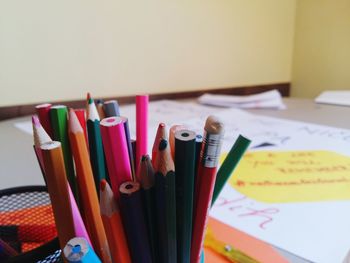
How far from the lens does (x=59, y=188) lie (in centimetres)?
14

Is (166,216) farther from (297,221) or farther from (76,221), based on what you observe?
(297,221)

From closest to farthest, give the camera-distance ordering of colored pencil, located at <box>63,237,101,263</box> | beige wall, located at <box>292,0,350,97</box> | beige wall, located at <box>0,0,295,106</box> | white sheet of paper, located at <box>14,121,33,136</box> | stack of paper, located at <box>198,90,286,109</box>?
colored pencil, located at <box>63,237,101,263</box>, white sheet of paper, located at <box>14,121,33,136</box>, beige wall, located at <box>0,0,295,106</box>, stack of paper, located at <box>198,90,286,109</box>, beige wall, located at <box>292,0,350,97</box>

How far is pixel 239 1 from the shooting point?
1.12m

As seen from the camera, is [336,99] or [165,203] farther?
[336,99]

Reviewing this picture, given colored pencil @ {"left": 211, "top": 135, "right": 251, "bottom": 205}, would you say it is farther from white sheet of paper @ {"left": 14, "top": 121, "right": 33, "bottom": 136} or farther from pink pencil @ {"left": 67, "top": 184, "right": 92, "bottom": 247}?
white sheet of paper @ {"left": 14, "top": 121, "right": 33, "bottom": 136}

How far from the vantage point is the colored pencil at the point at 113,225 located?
15 cm

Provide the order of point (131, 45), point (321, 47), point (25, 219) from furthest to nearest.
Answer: point (321, 47) < point (131, 45) < point (25, 219)

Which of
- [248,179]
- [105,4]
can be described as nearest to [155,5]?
[105,4]

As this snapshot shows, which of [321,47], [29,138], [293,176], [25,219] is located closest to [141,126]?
[25,219]

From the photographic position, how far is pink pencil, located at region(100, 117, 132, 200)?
15 centimetres

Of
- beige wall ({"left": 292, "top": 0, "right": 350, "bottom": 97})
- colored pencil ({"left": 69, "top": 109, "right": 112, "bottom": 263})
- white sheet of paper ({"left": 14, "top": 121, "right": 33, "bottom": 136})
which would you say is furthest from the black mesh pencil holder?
beige wall ({"left": 292, "top": 0, "right": 350, "bottom": 97})

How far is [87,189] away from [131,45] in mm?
777

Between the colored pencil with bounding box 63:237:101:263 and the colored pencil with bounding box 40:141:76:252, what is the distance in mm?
16

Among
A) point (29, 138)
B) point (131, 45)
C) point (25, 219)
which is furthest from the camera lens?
point (131, 45)
